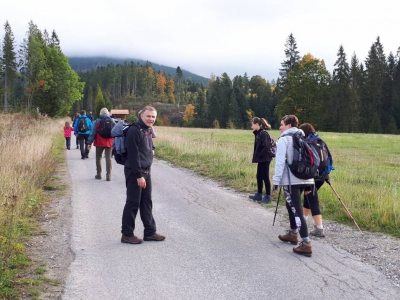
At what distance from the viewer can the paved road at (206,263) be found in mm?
4008

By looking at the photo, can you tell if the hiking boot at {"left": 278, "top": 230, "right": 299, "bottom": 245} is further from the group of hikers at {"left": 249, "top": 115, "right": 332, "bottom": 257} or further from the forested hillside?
the forested hillside

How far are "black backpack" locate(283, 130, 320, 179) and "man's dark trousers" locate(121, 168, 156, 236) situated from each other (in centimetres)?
228

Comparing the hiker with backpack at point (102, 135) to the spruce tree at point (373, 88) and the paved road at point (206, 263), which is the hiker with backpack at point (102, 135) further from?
the spruce tree at point (373, 88)

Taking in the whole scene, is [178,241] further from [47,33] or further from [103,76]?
[103,76]

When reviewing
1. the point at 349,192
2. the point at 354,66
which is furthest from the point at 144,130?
the point at 354,66

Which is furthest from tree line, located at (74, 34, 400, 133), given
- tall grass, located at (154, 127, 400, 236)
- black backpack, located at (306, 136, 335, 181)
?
black backpack, located at (306, 136, 335, 181)

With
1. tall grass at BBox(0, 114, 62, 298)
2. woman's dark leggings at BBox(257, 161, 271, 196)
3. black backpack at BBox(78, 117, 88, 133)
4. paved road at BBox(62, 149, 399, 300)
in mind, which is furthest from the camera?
black backpack at BBox(78, 117, 88, 133)

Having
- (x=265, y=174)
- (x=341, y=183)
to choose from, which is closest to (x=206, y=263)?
(x=265, y=174)

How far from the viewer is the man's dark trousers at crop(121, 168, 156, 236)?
18.4 feet

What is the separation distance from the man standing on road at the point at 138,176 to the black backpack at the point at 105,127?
599 centimetres

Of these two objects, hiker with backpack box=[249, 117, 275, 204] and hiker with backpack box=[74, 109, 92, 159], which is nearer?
hiker with backpack box=[249, 117, 275, 204]

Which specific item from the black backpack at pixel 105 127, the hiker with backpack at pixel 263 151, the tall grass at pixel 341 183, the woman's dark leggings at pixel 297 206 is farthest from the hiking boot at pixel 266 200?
the black backpack at pixel 105 127

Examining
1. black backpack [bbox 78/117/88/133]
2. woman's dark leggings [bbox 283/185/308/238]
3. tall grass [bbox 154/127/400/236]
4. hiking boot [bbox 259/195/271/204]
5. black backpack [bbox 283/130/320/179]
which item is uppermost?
black backpack [bbox 78/117/88/133]

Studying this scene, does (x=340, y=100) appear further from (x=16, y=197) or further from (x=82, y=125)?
(x=16, y=197)
